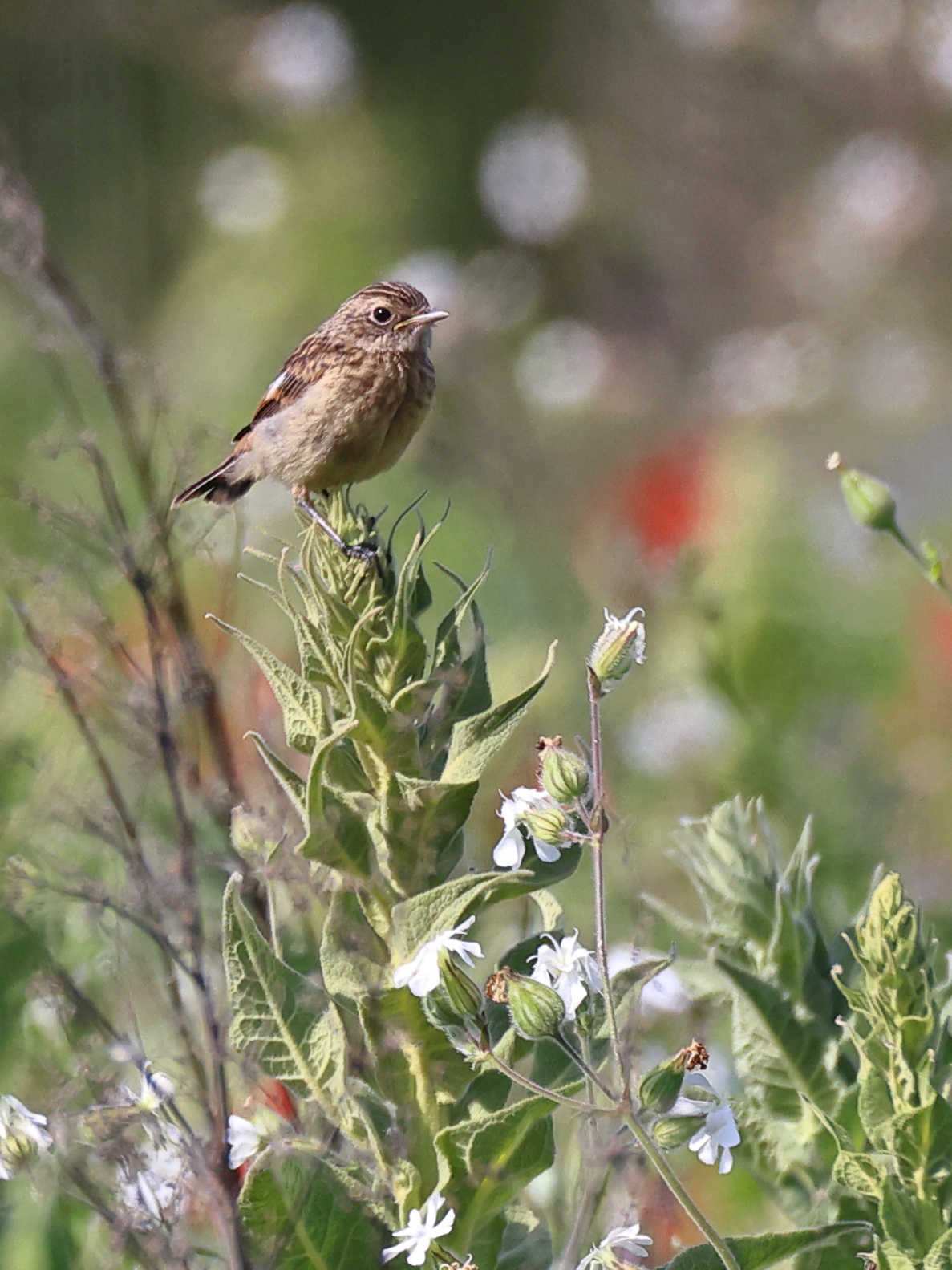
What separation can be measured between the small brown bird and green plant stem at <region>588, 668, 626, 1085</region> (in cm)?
80

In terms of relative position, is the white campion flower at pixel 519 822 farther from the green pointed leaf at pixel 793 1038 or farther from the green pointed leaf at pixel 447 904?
the green pointed leaf at pixel 793 1038

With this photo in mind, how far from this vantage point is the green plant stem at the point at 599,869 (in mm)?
701

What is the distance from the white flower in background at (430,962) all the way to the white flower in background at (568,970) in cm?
5

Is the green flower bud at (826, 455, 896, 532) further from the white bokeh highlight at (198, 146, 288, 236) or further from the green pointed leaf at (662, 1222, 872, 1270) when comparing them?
the white bokeh highlight at (198, 146, 288, 236)

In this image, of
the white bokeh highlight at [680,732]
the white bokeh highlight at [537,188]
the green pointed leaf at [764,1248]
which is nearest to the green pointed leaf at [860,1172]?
the green pointed leaf at [764,1248]

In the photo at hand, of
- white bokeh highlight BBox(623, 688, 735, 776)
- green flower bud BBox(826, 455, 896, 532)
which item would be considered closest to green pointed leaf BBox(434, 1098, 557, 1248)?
green flower bud BBox(826, 455, 896, 532)

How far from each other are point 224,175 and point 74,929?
4485 millimetres

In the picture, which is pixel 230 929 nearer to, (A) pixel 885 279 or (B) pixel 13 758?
(B) pixel 13 758

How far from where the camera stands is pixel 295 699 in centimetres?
82

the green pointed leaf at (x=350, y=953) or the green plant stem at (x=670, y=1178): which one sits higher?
the green pointed leaf at (x=350, y=953)

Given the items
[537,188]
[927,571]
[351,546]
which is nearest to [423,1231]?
[351,546]

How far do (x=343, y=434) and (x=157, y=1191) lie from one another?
87 cm

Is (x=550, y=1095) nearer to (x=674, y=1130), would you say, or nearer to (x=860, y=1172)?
(x=674, y=1130)

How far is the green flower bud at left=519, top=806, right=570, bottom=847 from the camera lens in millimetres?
770
